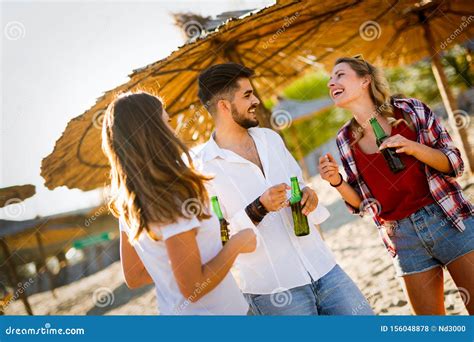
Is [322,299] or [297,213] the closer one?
[322,299]

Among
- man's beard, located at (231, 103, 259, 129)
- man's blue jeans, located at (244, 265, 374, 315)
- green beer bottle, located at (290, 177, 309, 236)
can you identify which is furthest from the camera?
man's beard, located at (231, 103, 259, 129)

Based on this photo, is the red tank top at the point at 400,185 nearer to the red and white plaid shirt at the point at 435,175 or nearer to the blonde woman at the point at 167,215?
the red and white plaid shirt at the point at 435,175

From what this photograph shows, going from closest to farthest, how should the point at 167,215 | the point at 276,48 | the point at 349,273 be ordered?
the point at 167,215
the point at 276,48
the point at 349,273

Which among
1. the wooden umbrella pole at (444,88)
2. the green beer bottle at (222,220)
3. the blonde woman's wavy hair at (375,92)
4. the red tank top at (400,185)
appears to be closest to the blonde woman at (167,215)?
the green beer bottle at (222,220)

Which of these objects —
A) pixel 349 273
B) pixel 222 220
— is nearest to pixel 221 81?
pixel 222 220

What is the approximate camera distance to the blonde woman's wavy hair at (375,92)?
2635mm

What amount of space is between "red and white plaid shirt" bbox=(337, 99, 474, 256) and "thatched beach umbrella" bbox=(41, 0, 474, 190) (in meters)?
0.97

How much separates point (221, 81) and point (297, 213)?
73cm

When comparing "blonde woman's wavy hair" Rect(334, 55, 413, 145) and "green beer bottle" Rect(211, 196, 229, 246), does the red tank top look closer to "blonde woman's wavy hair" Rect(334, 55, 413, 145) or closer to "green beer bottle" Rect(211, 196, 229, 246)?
"blonde woman's wavy hair" Rect(334, 55, 413, 145)

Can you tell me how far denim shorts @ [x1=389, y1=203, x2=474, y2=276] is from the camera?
2377 millimetres

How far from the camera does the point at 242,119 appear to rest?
2.67 meters

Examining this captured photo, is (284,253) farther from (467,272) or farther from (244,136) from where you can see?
(467,272)

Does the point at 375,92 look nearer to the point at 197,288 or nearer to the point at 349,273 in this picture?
the point at 197,288

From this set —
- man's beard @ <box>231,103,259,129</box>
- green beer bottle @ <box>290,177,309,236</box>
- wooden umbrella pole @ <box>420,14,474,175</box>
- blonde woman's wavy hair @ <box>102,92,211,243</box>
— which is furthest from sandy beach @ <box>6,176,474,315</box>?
blonde woman's wavy hair @ <box>102,92,211,243</box>
